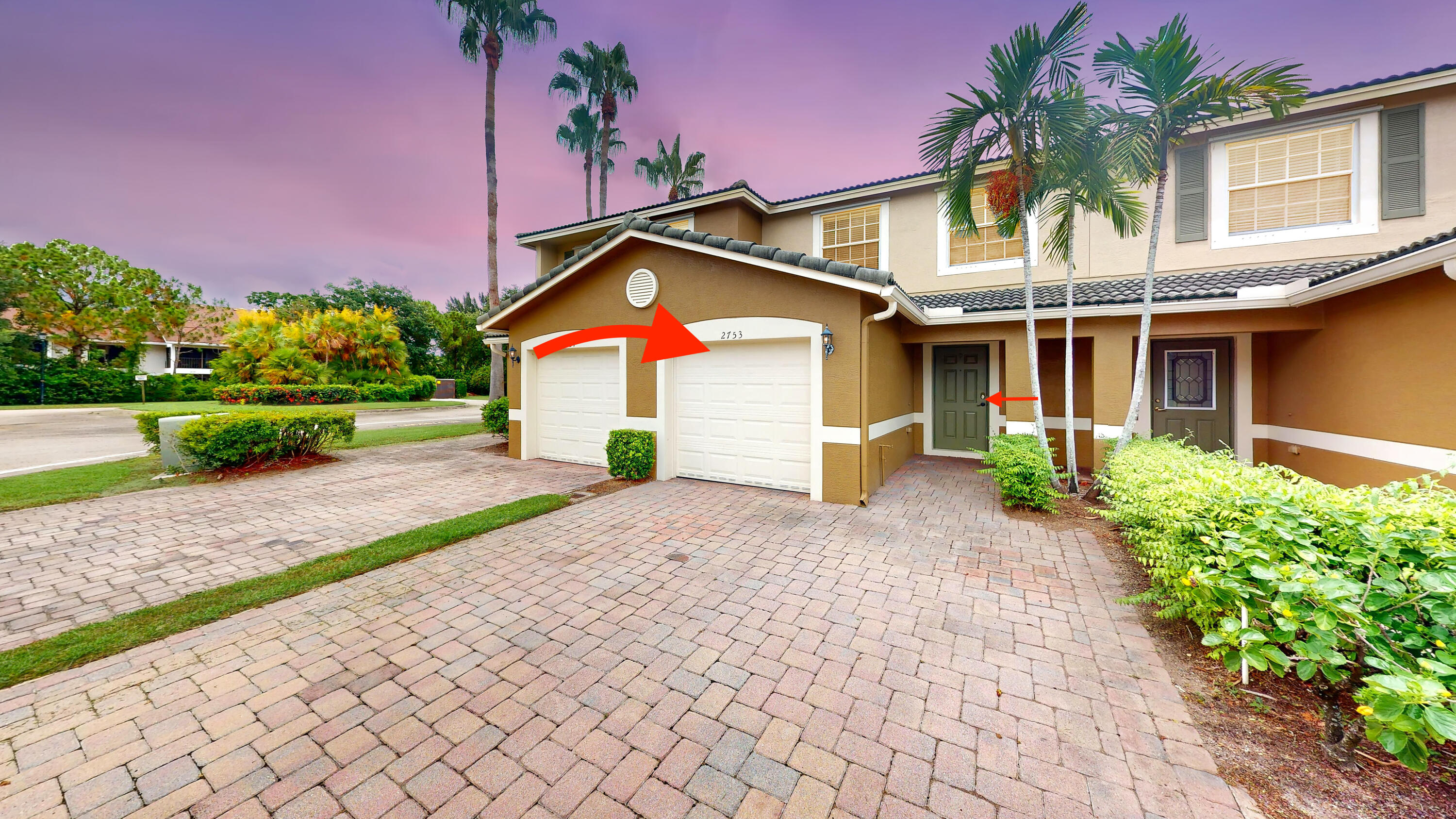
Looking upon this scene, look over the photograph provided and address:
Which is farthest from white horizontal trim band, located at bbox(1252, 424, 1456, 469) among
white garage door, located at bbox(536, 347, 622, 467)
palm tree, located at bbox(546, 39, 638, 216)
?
palm tree, located at bbox(546, 39, 638, 216)

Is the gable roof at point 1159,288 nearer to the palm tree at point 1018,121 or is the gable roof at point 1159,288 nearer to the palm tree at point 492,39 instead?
the palm tree at point 1018,121

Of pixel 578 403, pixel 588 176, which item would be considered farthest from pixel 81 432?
pixel 588 176

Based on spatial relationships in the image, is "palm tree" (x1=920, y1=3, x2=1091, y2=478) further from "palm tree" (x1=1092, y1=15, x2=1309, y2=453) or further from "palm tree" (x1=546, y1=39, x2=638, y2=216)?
"palm tree" (x1=546, y1=39, x2=638, y2=216)

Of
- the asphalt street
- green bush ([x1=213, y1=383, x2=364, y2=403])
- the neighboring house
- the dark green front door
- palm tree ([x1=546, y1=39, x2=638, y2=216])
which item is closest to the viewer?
the neighboring house

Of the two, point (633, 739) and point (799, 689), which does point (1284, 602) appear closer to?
point (799, 689)

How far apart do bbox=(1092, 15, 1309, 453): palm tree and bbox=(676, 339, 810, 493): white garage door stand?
15.9 feet

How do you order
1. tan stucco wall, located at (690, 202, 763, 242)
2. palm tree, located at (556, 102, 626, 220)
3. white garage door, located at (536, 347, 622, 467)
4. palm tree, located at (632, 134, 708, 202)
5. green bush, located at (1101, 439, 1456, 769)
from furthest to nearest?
palm tree, located at (556, 102, 626, 220)
palm tree, located at (632, 134, 708, 202)
tan stucco wall, located at (690, 202, 763, 242)
white garage door, located at (536, 347, 622, 467)
green bush, located at (1101, 439, 1456, 769)

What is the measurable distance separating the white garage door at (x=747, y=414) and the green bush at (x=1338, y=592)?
4.64 meters

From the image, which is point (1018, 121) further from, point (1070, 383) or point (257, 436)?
point (257, 436)

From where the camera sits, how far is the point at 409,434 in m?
14.2

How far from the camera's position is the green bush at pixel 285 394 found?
22.0m

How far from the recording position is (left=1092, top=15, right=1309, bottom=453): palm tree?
5.60 meters

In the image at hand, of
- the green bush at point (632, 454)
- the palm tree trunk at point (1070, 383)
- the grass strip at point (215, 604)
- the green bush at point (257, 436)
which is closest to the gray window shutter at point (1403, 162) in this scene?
the palm tree trunk at point (1070, 383)

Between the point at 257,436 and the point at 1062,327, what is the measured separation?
14.6m
